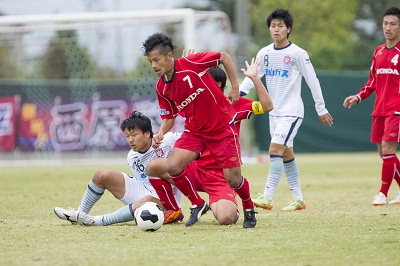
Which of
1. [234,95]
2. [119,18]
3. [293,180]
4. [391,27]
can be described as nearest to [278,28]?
[391,27]

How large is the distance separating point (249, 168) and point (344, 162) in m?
3.22

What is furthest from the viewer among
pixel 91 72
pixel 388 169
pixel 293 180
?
pixel 91 72

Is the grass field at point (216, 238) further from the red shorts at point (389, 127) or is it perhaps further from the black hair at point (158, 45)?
the black hair at point (158, 45)

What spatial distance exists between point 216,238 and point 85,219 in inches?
65.5

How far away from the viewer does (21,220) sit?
835 centimetres

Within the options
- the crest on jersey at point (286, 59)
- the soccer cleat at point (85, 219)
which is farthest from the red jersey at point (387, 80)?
the soccer cleat at point (85, 219)

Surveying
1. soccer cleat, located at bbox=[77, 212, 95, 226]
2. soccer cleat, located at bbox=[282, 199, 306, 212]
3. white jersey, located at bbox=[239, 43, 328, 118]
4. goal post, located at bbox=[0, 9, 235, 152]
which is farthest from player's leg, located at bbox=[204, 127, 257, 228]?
goal post, located at bbox=[0, 9, 235, 152]

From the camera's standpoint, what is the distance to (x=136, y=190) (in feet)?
27.0

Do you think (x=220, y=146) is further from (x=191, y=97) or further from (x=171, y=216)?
(x=171, y=216)

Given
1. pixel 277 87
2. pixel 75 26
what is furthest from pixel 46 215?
pixel 75 26

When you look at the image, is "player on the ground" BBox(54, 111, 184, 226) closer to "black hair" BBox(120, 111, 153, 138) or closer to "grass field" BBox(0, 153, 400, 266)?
"black hair" BBox(120, 111, 153, 138)

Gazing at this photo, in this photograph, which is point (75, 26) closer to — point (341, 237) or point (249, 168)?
point (249, 168)

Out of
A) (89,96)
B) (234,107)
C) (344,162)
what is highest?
(234,107)

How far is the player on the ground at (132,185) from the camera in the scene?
7.81m
